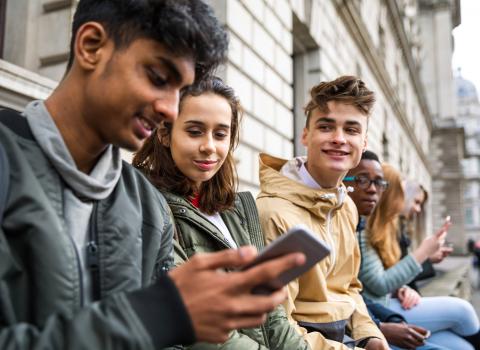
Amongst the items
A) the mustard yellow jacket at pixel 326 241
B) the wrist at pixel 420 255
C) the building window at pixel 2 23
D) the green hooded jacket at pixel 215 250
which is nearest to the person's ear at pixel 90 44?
the green hooded jacket at pixel 215 250

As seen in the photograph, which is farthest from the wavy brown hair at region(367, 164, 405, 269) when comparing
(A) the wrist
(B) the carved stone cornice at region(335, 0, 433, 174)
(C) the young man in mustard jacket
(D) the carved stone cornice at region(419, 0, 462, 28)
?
(D) the carved stone cornice at region(419, 0, 462, 28)

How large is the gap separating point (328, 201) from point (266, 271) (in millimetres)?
1670

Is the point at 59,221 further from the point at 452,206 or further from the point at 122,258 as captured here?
the point at 452,206

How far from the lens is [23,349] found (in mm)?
910

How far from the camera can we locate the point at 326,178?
273 cm

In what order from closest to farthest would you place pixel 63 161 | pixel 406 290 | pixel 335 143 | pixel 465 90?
pixel 63 161
pixel 335 143
pixel 406 290
pixel 465 90

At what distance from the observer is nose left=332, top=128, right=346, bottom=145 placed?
8.81ft

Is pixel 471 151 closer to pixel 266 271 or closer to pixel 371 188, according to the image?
pixel 371 188

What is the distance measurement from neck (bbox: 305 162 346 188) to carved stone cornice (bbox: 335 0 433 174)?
8.08 meters

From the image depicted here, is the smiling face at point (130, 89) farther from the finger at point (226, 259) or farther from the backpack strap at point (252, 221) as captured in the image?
the backpack strap at point (252, 221)

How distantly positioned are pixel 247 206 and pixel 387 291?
1.71m

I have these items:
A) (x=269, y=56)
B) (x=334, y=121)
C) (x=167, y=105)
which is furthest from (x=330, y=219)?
(x=269, y=56)

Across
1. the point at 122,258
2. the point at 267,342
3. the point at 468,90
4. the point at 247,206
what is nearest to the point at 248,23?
the point at 247,206

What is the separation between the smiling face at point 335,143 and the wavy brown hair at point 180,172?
655 mm
